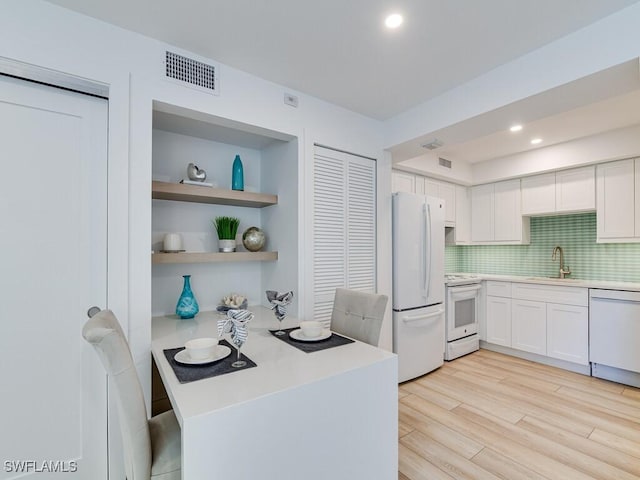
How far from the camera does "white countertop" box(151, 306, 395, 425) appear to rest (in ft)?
3.48

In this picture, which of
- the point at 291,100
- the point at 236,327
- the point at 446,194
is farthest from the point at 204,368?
the point at 446,194

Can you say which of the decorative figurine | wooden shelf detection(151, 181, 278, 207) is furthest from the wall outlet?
the decorative figurine


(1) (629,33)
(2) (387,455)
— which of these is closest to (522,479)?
(2) (387,455)

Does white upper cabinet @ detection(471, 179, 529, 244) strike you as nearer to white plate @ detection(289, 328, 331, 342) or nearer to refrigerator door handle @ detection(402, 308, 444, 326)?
refrigerator door handle @ detection(402, 308, 444, 326)

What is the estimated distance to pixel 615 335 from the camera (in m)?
3.02

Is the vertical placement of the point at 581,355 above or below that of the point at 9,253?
below

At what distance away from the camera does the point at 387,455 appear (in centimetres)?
141

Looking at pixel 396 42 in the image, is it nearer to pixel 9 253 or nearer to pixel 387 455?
pixel 387 455

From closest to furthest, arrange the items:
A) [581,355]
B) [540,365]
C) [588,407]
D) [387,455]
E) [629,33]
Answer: [387,455]
[629,33]
[588,407]
[581,355]
[540,365]

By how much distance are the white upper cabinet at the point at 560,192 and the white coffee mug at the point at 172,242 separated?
4162 mm

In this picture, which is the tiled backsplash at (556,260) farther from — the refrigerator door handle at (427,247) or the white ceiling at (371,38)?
the white ceiling at (371,38)

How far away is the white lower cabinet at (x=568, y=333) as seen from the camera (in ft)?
10.6

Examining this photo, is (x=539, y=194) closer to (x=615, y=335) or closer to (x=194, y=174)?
(x=615, y=335)

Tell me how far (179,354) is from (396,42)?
6.89ft
